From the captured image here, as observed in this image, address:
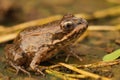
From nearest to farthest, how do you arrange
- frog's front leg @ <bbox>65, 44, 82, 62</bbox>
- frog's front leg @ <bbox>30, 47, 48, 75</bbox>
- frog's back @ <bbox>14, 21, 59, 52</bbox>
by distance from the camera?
frog's front leg @ <bbox>30, 47, 48, 75</bbox>, frog's back @ <bbox>14, 21, 59, 52</bbox>, frog's front leg @ <bbox>65, 44, 82, 62</bbox>

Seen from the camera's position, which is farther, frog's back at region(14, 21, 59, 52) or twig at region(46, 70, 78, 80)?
frog's back at region(14, 21, 59, 52)

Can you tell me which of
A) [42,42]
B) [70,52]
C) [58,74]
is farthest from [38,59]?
[70,52]

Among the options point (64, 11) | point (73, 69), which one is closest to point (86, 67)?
point (73, 69)

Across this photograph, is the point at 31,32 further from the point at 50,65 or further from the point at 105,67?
the point at 105,67

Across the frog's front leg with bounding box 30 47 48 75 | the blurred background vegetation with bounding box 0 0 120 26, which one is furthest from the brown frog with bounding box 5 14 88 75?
the blurred background vegetation with bounding box 0 0 120 26

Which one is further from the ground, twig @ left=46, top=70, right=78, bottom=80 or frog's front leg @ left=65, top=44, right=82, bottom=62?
frog's front leg @ left=65, top=44, right=82, bottom=62

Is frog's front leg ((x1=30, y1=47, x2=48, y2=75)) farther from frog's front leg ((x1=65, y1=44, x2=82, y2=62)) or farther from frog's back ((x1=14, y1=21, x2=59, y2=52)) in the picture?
frog's front leg ((x1=65, y1=44, x2=82, y2=62))

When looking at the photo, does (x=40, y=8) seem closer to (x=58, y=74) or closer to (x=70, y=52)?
(x=70, y=52)

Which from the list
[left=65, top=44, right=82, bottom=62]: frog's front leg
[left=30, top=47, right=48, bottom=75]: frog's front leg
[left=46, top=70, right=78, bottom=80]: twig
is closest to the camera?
[left=46, top=70, right=78, bottom=80]: twig
